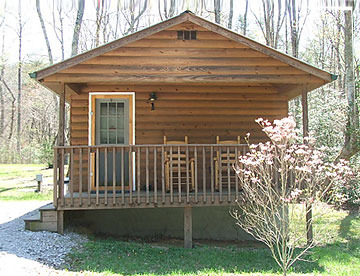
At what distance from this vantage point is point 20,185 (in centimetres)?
1488

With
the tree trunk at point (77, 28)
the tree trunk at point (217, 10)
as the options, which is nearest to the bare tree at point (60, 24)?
the tree trunk at point (77, 28)

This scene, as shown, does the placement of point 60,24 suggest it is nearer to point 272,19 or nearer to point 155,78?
point 272,19

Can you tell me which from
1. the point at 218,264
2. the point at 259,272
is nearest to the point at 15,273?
the point at 218,264

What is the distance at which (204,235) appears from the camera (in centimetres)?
787

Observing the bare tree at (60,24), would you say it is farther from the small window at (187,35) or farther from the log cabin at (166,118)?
the small window at (187,35)

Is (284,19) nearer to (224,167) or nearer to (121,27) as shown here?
(121,27)

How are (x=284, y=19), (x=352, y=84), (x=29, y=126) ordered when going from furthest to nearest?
(x=29, y=126) → (x=284, y=19) → (x=352, y=84)

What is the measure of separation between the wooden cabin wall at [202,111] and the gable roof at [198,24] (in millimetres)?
1669

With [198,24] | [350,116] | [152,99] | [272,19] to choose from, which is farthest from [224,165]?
[272,19]

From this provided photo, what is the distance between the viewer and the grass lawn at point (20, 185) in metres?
12.4

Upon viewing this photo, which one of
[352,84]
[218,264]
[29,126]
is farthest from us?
[29,126]

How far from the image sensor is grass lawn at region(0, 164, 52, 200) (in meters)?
12.4

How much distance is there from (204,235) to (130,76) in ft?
12.8

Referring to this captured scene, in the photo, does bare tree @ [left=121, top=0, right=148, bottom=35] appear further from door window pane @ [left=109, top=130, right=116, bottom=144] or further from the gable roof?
the gable roof
